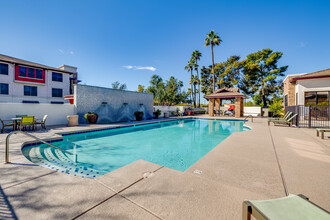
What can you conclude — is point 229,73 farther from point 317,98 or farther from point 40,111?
point 40,111

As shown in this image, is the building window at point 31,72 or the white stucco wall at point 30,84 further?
the building window at point 31,72

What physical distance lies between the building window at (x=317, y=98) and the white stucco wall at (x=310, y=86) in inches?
15.1

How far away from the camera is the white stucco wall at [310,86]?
11.3m

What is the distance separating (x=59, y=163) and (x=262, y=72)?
1285 inches

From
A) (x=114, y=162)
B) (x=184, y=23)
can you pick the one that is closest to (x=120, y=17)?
(x=184, y=23)

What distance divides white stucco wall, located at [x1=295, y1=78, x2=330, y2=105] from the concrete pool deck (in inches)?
472

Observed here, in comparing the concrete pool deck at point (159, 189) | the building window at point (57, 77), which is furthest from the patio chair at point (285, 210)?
the building window at point (57, 77)

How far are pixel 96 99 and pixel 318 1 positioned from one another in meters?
20.6

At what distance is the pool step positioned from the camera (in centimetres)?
405

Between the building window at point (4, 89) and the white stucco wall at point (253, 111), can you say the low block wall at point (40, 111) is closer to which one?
the building window at point (4, 89)

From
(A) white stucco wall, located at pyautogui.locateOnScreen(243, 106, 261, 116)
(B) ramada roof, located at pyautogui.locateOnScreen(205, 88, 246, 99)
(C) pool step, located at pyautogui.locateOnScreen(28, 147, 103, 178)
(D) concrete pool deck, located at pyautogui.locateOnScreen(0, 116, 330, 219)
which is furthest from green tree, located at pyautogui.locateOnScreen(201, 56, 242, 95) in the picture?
(C) pool step, located at pyautogui.locateOnScreen(28, 147, 103, 178)

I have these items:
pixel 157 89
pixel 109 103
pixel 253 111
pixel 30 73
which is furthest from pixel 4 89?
pixel 253 111

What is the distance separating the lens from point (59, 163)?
454 cm

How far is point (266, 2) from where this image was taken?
11.5 meters
